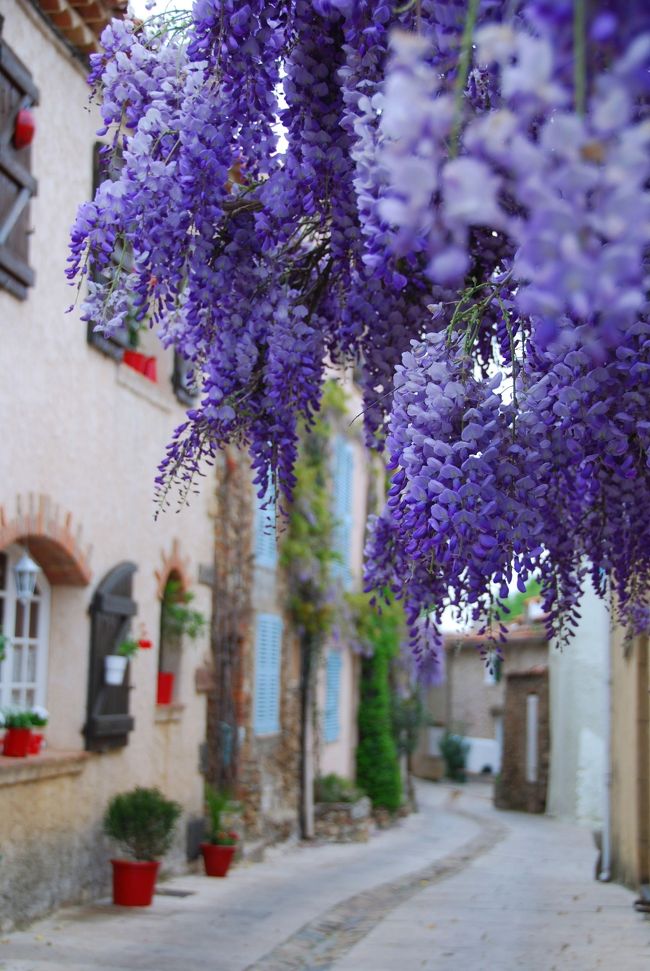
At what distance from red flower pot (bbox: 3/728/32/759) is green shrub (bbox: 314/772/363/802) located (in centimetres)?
901

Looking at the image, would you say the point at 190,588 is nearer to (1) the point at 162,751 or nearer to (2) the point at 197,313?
(1) the point at 162,751

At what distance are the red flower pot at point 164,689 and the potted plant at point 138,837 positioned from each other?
5.56 ft

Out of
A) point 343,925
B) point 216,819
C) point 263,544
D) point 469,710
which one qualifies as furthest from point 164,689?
point 469,710

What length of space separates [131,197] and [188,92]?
16.4 inches

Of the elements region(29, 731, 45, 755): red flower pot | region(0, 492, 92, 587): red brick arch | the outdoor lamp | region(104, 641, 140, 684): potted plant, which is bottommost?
region(29, 731, 45, 755): red flower pot

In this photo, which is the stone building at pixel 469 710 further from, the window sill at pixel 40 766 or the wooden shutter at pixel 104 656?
the window sill at pixel 40 766

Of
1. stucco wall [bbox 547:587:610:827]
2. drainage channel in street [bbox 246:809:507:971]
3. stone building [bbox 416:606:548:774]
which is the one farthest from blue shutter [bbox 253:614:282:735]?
stone building [bbox 416:606:548:774]

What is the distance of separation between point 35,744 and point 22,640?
70cm

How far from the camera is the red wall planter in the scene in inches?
386

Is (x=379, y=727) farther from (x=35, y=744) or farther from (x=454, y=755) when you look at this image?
(x=454, y=755)

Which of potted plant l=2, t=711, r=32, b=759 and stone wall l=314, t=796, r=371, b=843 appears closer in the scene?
potted plant l=2, t=711, r=32, b=759

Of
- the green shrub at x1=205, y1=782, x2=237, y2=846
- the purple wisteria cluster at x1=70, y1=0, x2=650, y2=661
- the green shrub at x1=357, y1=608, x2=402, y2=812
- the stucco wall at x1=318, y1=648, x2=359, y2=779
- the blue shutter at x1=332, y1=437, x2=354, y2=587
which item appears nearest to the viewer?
the purple wisteria cluster at x1=70, y1=0, x2=650, y2=661

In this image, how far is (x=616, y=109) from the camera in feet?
5.33

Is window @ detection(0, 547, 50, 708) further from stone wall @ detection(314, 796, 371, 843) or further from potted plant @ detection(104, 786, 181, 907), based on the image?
stone wall @ detection(314, 796, 371, 843)
